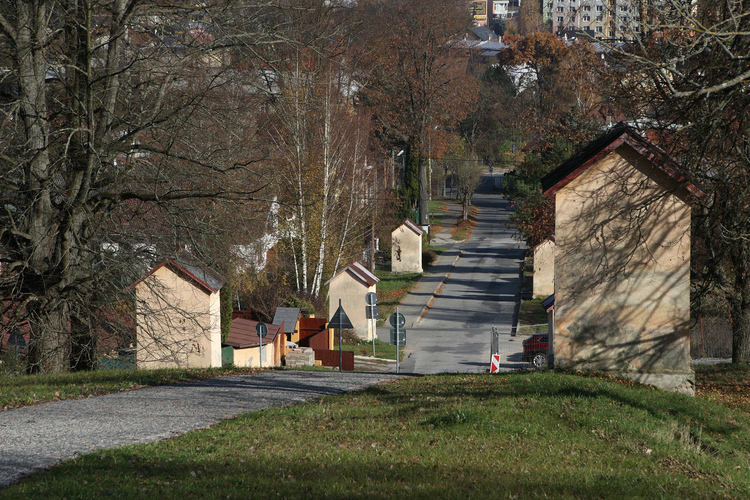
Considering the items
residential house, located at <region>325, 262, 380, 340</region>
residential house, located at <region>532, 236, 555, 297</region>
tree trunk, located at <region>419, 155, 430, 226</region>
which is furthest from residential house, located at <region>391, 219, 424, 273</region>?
residential house, located at <region>325, 262, 380, 340</region>

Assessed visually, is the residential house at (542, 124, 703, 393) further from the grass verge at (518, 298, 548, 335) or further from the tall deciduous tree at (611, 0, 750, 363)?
the grass verge at (518, 298, 548, 335)

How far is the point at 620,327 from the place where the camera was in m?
12.3

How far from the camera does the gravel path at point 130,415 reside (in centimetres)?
693

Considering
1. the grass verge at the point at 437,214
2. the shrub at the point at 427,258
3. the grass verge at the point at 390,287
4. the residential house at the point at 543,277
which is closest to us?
the grass verge at the point at 390,287

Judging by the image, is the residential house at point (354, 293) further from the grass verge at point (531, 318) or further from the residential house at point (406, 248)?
the residential house at point (406, 248)

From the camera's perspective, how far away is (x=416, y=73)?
52562 mm

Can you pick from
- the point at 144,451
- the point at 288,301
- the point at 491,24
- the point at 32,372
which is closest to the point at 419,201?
the point at 288,301

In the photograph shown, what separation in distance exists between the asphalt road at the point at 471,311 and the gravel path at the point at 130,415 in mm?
12120

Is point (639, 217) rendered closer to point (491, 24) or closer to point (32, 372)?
point (32, 372)

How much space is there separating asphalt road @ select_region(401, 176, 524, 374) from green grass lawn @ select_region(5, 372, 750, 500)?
47.0 feet

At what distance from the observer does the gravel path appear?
6930 millimetres

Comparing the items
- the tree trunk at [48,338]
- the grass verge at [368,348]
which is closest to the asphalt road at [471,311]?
the grass verge at [368,348]

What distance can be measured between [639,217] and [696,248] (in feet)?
22.9

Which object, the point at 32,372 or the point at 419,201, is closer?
the point at 32,372
